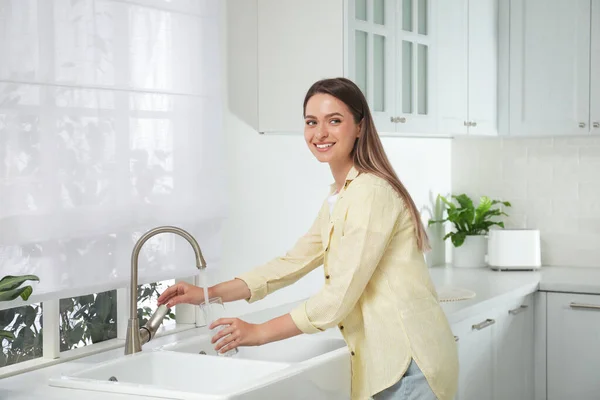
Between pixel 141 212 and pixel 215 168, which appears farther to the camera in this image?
pixel 215 168

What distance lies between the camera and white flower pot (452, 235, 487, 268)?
457cm

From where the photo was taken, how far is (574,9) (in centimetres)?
421

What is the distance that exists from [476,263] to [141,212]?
245cm

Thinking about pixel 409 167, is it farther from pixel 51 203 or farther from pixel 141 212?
pixel 51 203

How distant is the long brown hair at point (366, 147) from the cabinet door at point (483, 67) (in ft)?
6.06

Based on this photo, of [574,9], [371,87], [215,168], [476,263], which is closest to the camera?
[215,168]

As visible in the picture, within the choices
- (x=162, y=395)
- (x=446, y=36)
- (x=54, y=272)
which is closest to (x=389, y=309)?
(x=162, y=395)

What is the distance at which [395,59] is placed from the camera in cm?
335

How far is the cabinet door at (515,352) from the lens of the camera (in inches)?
144

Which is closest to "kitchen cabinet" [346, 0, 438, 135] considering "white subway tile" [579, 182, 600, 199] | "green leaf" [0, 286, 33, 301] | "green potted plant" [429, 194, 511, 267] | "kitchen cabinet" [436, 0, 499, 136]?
"kitchen cabinet" [436, 0, 499, 136]

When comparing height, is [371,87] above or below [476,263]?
above

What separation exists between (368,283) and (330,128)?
416mm

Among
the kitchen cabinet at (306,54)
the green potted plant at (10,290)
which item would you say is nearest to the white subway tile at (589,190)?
the kitchen cabinet at (306,54)

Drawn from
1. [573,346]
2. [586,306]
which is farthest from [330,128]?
[573,346]
